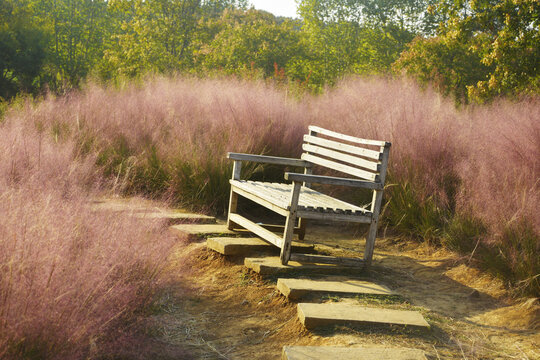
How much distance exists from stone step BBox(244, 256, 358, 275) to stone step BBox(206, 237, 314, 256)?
0.23 metres

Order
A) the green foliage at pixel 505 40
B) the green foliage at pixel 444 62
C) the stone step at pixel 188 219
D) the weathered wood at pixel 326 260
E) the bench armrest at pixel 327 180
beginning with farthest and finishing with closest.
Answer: the green foliage at pixel 444 62
the green foliage at pixel 505 40
the stone step at pixel 188 219
the weathered wood at pixel 326 260
the bench armrest at pixel 327 180

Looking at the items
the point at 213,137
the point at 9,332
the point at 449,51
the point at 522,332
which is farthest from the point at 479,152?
the point at 449,51

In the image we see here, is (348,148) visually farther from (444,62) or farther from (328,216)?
(444,62)

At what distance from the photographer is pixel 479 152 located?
5152 millimetres

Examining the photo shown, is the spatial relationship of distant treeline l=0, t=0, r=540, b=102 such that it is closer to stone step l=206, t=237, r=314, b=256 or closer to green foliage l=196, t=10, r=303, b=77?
green foliage l=196, t=10, r=303, b=77

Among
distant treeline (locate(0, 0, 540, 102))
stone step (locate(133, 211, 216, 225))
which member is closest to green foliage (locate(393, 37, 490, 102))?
distant treeline (locate(0, 0, 540, 102))

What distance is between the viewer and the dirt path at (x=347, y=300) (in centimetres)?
307

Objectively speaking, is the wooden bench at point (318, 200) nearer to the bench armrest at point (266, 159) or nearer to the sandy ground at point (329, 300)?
the bench armrest at point (266, 159)

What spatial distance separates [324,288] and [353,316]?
463 millimetres

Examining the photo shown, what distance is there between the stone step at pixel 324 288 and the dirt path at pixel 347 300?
81mm

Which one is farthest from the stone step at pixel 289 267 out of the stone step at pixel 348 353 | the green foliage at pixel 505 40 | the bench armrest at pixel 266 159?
the green foliage at pixel 505 40

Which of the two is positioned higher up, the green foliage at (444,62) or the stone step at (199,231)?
the green foliage at (444,62)

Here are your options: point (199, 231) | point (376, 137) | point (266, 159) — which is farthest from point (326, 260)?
point (376, 137)

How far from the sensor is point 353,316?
3.18m
